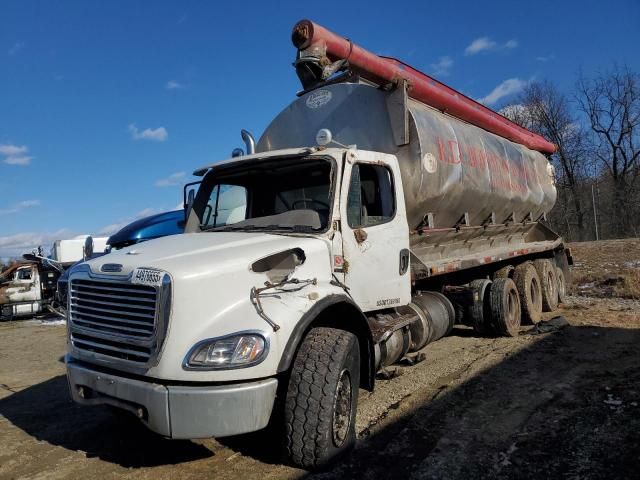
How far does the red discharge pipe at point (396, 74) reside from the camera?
18.2 ft

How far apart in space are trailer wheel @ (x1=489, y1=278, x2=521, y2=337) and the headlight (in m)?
5.85

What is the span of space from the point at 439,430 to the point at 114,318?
2828 mm

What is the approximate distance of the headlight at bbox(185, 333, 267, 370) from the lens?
3.20 m

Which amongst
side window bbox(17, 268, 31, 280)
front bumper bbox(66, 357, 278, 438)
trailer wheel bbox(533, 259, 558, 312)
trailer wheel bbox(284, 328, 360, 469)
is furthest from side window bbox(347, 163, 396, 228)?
side window bbox(17, 268, 31, 280)

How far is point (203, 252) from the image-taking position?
379cm

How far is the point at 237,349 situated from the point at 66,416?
325 cm

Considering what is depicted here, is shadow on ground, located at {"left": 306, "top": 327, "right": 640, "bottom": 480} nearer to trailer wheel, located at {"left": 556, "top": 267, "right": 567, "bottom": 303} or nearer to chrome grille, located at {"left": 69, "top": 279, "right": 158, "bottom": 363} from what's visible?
chrome grille, located at {"left": 69, "top": 279, "right": 158, "bottom": 363}

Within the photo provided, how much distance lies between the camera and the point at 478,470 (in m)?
3.62

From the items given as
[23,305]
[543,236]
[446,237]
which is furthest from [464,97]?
[23,305]

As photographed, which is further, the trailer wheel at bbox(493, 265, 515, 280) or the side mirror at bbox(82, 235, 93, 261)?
the side mirror at bbox(82, 235, 93, 261)

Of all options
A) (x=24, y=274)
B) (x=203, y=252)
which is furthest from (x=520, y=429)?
(x=24, y=274)

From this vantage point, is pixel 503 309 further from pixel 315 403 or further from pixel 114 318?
pixel 114 318

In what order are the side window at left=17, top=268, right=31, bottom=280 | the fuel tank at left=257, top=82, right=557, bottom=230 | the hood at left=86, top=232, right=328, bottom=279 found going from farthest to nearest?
the side window at left=17, top=268, right=31, bottom=280, the fuel tank at left=257, top=82, right=557, bottom=230, the hood at left=86, top=232, right=328, bottom=279

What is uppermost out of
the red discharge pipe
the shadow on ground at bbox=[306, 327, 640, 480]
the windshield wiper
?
the red discharge pipe
